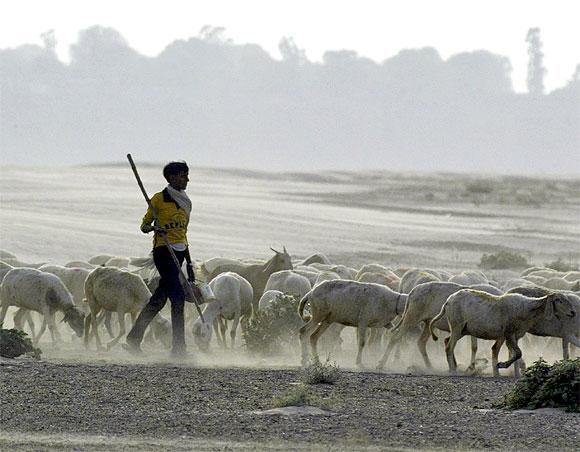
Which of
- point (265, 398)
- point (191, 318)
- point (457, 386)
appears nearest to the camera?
point (265, 398)

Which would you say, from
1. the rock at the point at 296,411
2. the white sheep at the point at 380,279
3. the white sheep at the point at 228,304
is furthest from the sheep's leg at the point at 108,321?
the rock at the point at 296,411

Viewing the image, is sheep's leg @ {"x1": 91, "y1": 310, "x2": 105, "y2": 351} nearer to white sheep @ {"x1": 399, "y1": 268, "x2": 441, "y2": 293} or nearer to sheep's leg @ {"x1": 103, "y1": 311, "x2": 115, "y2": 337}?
sheep's leg @ {"x1": 103, "y1": 311, "x2": 115, "y2": 337}

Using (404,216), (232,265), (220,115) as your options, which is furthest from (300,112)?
(232,265)

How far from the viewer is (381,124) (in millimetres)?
195500

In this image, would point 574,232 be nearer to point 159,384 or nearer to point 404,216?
point 404,216

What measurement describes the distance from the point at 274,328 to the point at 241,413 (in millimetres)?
6094

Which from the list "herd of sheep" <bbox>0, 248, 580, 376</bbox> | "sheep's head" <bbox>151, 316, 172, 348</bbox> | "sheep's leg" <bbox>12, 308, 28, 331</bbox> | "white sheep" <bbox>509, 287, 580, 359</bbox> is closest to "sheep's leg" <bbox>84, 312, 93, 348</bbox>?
"herd of sheep" <bbox>0, 248, 580, 376</bbox>

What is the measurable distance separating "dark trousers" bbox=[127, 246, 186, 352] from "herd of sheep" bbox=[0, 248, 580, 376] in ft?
1.96

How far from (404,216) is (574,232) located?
7126 mm

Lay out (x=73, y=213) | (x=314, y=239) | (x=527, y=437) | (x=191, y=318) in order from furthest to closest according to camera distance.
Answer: (x=73, y=213), (x=314, y=239), (x=191, y=318), (x=527, y=437)

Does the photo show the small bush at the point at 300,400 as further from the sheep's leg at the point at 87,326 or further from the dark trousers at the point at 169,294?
the sheep's leg at the point at 87,326

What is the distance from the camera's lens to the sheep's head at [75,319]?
17594mm

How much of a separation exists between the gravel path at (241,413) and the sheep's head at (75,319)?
11.3 feet

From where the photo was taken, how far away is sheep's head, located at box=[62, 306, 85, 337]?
17.6 metres
